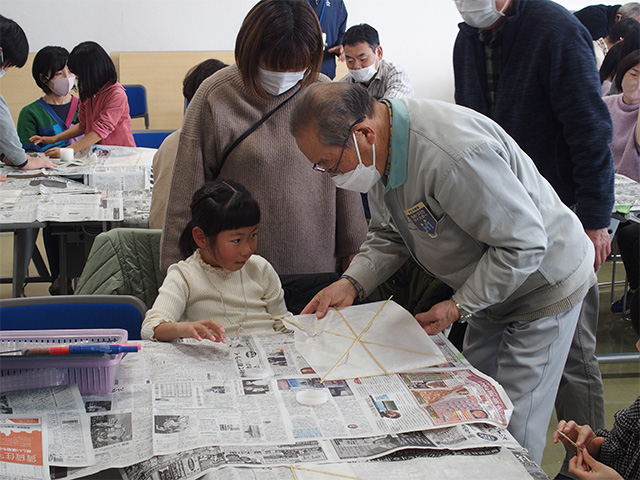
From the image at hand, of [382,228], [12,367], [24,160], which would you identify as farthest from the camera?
[24,160]

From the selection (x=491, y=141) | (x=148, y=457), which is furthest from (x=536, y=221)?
(x=148, y=457)

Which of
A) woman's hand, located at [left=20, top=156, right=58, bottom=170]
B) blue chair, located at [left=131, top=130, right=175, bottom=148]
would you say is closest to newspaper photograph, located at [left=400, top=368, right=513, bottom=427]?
woman's hand, located at [left=20, top=156, right=58, bottom=170]

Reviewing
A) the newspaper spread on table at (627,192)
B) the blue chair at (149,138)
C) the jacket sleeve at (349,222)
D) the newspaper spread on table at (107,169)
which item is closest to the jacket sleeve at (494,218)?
the jacket sleeve at (349,222)

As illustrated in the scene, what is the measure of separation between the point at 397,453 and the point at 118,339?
0.65m

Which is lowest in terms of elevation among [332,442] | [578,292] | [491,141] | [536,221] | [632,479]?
[632,479]

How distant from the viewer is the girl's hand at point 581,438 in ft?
4.35

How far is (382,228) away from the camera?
172 centimetres

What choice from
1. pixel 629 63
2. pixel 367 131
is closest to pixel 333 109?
pixel 367 131

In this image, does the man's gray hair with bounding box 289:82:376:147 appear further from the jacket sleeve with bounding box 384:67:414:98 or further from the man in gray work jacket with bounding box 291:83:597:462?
the jacket sleeve with bounding box 384:67:414:98

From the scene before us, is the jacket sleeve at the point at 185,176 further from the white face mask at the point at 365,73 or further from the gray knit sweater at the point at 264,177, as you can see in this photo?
the white face mask at the point at 365,73

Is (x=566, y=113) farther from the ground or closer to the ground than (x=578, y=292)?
farther from the ground

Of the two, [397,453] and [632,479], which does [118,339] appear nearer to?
[397,453]

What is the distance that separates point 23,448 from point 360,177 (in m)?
0.83

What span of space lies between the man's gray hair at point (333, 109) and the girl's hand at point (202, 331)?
493 millimetres
